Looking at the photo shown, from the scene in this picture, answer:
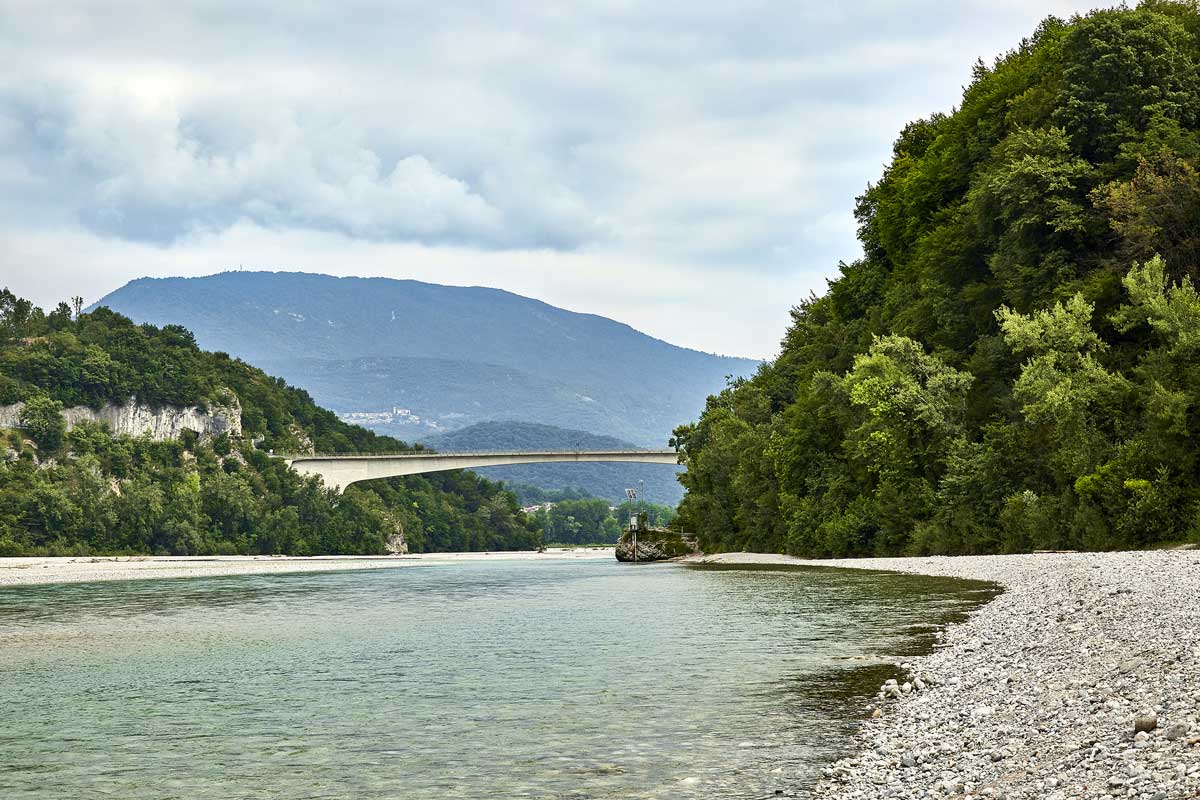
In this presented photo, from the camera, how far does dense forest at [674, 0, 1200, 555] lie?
160 feet

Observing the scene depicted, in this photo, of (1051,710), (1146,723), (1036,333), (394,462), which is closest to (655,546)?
(1036,333)

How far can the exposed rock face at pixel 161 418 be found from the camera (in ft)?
514

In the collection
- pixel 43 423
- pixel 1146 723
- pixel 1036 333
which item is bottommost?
pixel 1146 723

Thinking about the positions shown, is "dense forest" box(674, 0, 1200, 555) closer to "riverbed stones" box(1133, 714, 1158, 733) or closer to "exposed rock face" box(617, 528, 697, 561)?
"exposed rock face" box(617, 528, 697, 561)

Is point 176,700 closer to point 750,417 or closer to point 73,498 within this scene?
point 750,417

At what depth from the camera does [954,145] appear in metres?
79.4

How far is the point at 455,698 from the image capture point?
20.3 metres

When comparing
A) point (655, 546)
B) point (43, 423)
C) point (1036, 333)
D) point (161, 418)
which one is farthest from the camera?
point (161, 418)

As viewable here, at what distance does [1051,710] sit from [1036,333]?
4275cm

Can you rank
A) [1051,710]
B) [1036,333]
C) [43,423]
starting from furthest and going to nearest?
[43,423] < [1036,333] < [1051,710]

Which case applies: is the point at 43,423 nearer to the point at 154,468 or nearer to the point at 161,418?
the point at 154,468

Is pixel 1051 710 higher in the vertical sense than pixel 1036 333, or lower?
lower

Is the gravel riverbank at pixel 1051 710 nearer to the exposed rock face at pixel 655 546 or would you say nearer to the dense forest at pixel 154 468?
the exposed rock face at pixel 655 546

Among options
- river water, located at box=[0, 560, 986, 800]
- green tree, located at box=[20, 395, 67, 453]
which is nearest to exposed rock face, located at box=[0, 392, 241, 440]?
green tree, located at box=[20, 395, 67, 453]
